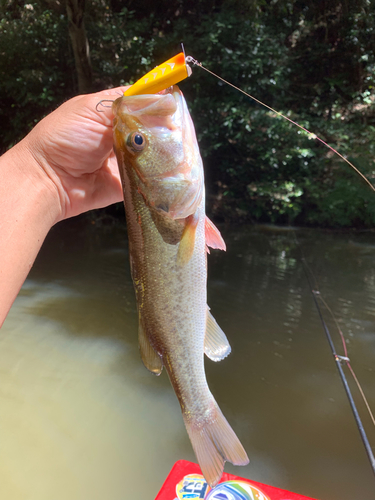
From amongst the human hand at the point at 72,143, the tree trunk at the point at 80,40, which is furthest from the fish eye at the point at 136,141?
the tree trunk at the point at 80,40

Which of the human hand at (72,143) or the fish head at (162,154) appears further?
the human hand at (72,143)

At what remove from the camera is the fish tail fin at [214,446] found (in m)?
0.94

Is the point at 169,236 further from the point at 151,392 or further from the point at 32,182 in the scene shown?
the point at 151,392

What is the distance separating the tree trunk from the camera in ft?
23.2

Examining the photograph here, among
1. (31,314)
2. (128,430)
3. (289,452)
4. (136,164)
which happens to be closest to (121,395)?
(128,430)

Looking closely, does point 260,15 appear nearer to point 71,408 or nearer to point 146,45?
point 146,45

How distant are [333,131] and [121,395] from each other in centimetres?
772

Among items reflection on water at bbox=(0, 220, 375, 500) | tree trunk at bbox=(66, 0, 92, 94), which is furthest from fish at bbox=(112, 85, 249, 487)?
tree trunk at bbox=(66, 0, 92, 94)

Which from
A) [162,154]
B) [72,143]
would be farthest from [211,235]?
[72,143]

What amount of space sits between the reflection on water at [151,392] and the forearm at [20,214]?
179 cm

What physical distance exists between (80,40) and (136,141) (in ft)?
26.0

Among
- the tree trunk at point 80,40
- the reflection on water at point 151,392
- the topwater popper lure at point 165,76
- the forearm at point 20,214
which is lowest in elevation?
the reflection on water at point 151,392

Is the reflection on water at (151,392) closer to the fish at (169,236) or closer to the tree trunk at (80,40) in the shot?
the fish at (169,236)

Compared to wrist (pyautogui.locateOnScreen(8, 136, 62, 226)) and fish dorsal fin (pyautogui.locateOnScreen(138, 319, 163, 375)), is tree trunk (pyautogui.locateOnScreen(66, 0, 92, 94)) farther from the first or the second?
fish dorsal fin (pyautogui.locateOnScreen(138, 319, 163, 375))
